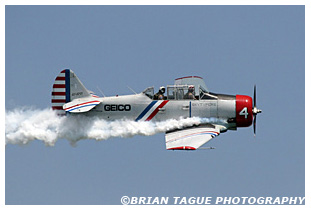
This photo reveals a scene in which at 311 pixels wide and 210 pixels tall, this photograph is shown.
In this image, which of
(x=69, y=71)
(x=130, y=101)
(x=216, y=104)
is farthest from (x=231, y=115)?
(x=69, y=71)

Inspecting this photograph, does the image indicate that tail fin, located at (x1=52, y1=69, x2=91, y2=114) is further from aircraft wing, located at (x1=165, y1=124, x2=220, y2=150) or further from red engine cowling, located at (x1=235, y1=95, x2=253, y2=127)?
red engine cowling, located at (x1=235, y1=95, x2=253, y2=127)

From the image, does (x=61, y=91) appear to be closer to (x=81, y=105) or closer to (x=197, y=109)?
(x=81, y=105)

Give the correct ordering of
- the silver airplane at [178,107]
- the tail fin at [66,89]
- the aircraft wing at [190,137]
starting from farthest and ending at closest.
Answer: the tail fin at [66,89] < the silver airplane at [178,107] < the aircraft wing at [190,137]

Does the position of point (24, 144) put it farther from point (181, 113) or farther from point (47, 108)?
point (181, 113)

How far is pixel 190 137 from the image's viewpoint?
4269cm

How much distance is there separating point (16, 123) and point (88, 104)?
3.13 metres

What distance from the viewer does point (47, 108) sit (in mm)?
44844

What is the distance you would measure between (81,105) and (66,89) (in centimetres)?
107

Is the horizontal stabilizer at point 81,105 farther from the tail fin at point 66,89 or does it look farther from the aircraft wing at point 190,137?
the aircraft wing at point 190,137

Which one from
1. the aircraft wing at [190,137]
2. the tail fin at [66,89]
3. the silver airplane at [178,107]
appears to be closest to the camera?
the aircraft wing at [190,137]

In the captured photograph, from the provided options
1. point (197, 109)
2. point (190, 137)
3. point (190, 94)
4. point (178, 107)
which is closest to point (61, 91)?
point (178, 107)

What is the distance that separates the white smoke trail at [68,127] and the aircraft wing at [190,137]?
14.0 inches

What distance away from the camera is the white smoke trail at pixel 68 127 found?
4384 cm

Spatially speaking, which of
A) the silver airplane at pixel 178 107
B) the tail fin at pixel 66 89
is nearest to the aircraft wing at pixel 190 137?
the silver airplane at pixel 178 107
